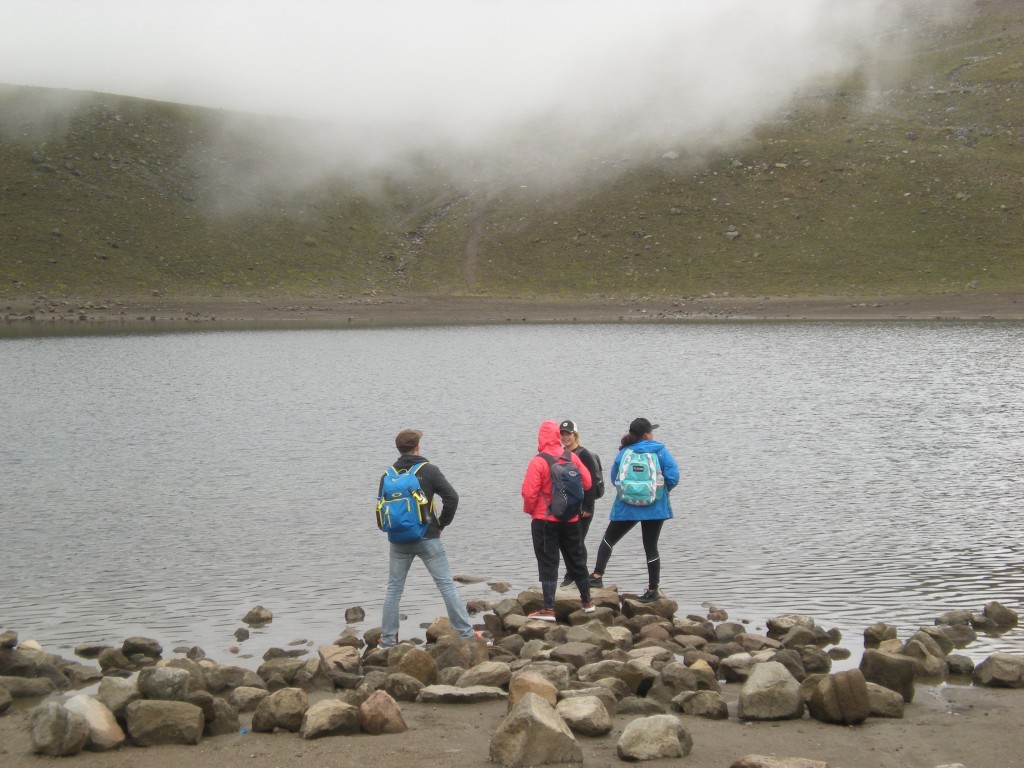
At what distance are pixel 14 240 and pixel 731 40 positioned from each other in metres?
109

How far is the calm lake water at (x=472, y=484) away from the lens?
14.9 meters

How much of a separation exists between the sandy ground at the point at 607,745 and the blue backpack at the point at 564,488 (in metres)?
3.45

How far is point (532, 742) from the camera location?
846 centimetres

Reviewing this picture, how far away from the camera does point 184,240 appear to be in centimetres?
11438

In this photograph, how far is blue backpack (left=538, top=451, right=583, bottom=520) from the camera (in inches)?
519

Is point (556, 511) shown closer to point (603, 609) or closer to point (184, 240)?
point (603, 609)

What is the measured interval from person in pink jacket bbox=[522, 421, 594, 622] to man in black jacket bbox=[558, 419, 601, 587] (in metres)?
0.16

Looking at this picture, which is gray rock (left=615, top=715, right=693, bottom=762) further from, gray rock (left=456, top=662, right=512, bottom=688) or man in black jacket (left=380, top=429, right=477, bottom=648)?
man in black jacket (left=380, top=429, right=477, bottom=648)

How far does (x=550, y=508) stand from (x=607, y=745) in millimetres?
4460

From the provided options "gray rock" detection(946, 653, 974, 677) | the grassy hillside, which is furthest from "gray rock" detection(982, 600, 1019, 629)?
the grassy hillside

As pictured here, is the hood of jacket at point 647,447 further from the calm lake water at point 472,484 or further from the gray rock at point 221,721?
the gray rock at point 221,721

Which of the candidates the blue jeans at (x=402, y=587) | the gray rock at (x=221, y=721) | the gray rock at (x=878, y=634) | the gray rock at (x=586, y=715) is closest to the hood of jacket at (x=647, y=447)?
the blue jeans at (x=402, y=587)

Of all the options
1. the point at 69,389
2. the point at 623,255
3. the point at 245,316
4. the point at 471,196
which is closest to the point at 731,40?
the point at 471,196

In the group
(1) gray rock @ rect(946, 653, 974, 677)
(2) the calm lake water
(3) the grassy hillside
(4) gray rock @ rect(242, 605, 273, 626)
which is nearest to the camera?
(1) gray rock @ rect(946, 653, 974, 677)
